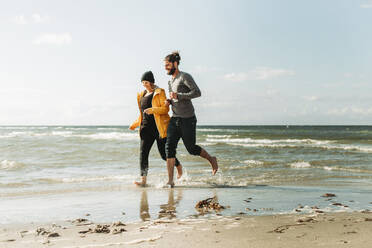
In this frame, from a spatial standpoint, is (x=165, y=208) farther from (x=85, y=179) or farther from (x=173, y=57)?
(x=85, y=179)

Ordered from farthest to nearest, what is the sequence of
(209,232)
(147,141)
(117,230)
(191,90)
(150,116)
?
(147,141), (150,116), (191,90), (117,230), (209,232)

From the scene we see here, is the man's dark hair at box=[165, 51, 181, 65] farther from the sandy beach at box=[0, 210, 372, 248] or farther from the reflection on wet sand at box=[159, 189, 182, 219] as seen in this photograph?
the sandy beach at box=[0, 210, 372, 248]

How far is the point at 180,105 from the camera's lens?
17.3 ft

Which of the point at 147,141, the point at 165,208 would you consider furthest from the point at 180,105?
the point at 165,208

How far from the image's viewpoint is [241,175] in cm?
741

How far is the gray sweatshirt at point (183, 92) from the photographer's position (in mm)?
5094

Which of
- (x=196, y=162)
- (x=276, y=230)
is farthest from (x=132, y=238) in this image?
(x=196, y=162)

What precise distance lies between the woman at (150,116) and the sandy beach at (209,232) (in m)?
2.34

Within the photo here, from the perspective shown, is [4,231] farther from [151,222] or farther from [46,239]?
[151,222]

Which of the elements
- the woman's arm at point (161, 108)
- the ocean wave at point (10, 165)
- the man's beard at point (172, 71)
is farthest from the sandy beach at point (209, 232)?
the ocean wave at point (10, 165)

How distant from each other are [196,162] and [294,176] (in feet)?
11.1

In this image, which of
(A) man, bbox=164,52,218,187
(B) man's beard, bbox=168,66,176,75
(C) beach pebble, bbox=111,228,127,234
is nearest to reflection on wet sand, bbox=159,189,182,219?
(C) beach pebble, bbox=111,228,127,234

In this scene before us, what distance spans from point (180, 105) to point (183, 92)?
19 cm

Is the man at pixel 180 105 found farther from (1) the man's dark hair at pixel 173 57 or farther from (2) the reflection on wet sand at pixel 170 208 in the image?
(2) the reflection on wet sand at pixel 170 208
